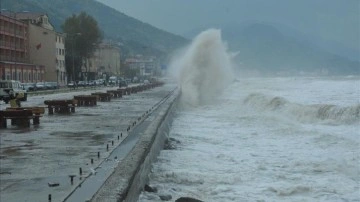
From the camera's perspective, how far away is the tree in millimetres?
96875

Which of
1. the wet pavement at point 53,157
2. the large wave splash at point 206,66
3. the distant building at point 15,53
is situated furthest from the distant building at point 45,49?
the wet pavement at point 53,157

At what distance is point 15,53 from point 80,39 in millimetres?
17815

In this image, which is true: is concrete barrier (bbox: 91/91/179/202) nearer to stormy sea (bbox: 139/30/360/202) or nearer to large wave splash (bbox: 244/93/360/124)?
stormy sea (bbox: 139/30/360/202)

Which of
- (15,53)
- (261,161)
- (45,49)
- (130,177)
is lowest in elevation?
(261,161)

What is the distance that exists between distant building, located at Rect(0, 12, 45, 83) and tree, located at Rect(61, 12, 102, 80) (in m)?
11.1

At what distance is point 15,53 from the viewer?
265 ft

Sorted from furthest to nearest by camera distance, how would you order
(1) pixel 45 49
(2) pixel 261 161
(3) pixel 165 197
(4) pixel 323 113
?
1. (1) pixel 45 49
2. (4) pixel 323 113
3. (2) pixel 261 161
4. (3) pixel 165 197

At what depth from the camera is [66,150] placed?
1127cm

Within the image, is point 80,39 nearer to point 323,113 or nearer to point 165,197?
point 323,113

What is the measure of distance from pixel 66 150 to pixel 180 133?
905 cm

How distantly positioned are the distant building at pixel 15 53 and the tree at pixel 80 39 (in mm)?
11091

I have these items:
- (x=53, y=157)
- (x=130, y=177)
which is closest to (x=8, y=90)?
(x=53, y=157)

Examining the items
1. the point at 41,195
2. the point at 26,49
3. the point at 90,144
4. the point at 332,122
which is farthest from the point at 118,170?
the point at 26,49

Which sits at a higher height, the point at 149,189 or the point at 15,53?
the point at 15,53
